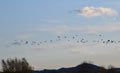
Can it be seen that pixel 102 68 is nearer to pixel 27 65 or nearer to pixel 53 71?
pixel 27 65

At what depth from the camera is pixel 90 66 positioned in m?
141

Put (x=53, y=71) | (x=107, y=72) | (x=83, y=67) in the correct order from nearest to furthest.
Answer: (x=107, y=72), (x=83, y=67), (x=53, y=71)

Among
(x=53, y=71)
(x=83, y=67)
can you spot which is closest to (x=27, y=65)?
(x=83, y=67)

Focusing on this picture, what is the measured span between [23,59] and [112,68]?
28711mm

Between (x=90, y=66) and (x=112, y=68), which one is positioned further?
(x=90, y=66)

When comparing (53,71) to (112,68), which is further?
(53,71)

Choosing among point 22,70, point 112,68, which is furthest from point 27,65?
point 112,68

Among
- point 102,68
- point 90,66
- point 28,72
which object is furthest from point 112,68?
point 28,72

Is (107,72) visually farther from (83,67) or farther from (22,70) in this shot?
(22,70)

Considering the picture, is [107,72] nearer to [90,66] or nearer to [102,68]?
[102,68]

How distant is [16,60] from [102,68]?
2789 cm

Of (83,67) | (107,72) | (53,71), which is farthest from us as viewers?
(53,71)

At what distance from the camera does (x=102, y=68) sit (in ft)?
432

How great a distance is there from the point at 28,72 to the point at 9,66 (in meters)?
7.91
